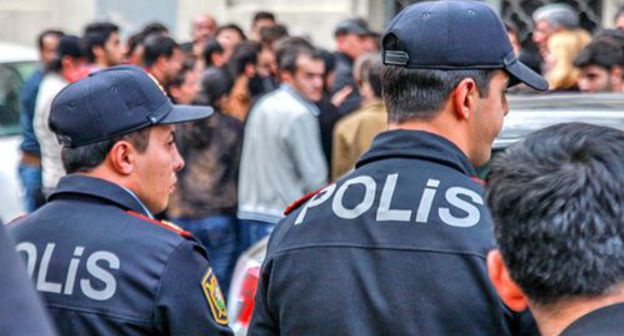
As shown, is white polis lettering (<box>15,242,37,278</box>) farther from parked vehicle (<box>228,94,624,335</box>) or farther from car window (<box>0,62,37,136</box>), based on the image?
car window (<box>0,62,37,136</box>)

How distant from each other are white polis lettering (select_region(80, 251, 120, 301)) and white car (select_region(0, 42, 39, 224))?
5837mm

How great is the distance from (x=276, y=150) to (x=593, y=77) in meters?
1.89

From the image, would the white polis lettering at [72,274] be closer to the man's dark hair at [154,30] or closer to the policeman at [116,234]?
the policeman at [116,234]

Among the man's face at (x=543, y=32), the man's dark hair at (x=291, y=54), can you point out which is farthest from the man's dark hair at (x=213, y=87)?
the man's face at (x=543, y=32)

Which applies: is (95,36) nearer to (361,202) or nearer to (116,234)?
(116,234)

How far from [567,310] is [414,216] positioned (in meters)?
0.95

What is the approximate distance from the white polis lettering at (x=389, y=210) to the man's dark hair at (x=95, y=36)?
627 cm

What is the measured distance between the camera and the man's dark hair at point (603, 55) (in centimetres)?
770

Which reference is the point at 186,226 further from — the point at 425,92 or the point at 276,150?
the point at 425,92

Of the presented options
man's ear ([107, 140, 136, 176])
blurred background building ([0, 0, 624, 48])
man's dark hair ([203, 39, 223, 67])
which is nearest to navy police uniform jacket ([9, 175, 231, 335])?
man's ear ([107, 140, 136, 176])

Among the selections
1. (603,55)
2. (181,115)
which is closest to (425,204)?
(181,115)

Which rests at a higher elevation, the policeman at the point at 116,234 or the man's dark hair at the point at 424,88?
the man's dark hair at the point at 424,88

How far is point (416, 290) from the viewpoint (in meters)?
3.12

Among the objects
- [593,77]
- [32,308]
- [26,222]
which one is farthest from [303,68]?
[32,308]
